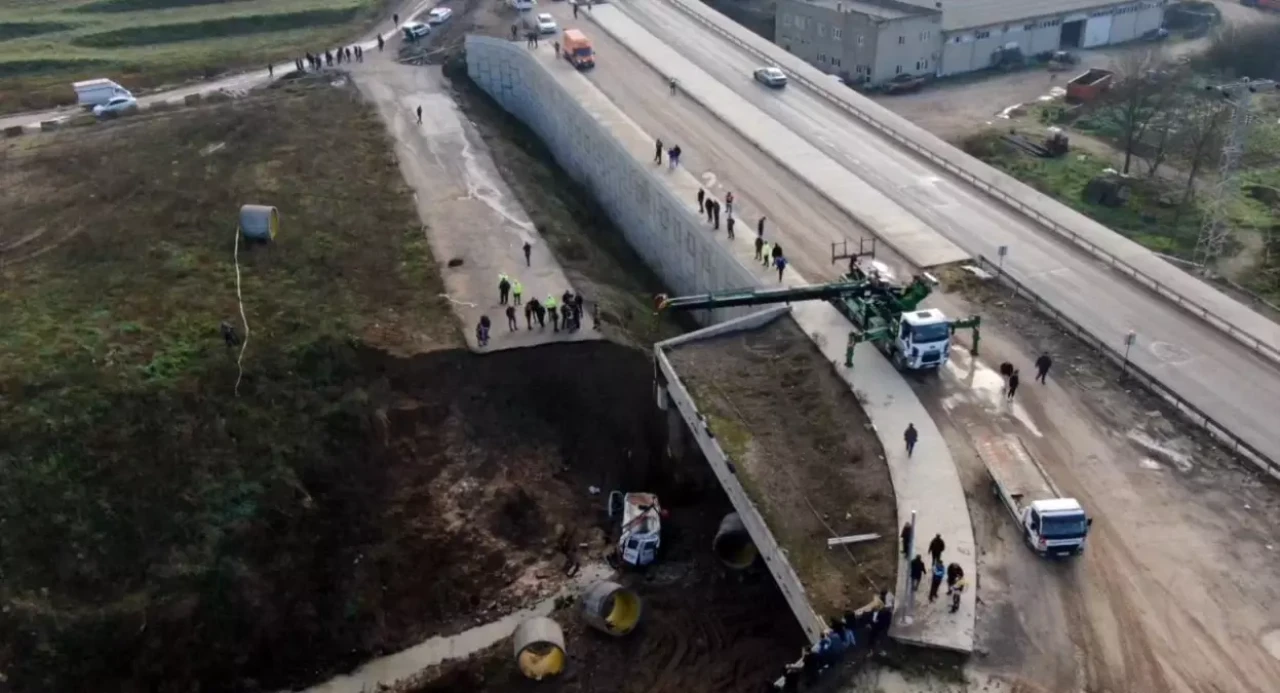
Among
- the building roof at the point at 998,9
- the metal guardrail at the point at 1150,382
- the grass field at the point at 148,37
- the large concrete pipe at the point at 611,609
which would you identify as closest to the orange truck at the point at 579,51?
the grass field at the point at 148,37

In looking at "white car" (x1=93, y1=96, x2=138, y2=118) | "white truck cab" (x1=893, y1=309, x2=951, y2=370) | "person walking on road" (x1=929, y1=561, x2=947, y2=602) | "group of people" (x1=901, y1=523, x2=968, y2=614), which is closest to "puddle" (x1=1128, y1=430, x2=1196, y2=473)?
"white truck cab" (x1=893, y1=309, x2=951, y2=370)

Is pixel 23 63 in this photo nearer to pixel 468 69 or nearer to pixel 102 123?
pixel 102 123

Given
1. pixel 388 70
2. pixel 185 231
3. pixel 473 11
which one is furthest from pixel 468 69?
pixel 185 231

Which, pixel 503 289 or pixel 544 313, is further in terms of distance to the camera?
pixel 503 289

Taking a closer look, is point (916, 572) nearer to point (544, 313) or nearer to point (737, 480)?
point (737, 480)

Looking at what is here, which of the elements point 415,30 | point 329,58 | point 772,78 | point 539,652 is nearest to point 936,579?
point 539,652

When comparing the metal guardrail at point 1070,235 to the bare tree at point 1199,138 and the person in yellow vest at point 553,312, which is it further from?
the person in yellow vest at point 553,312
